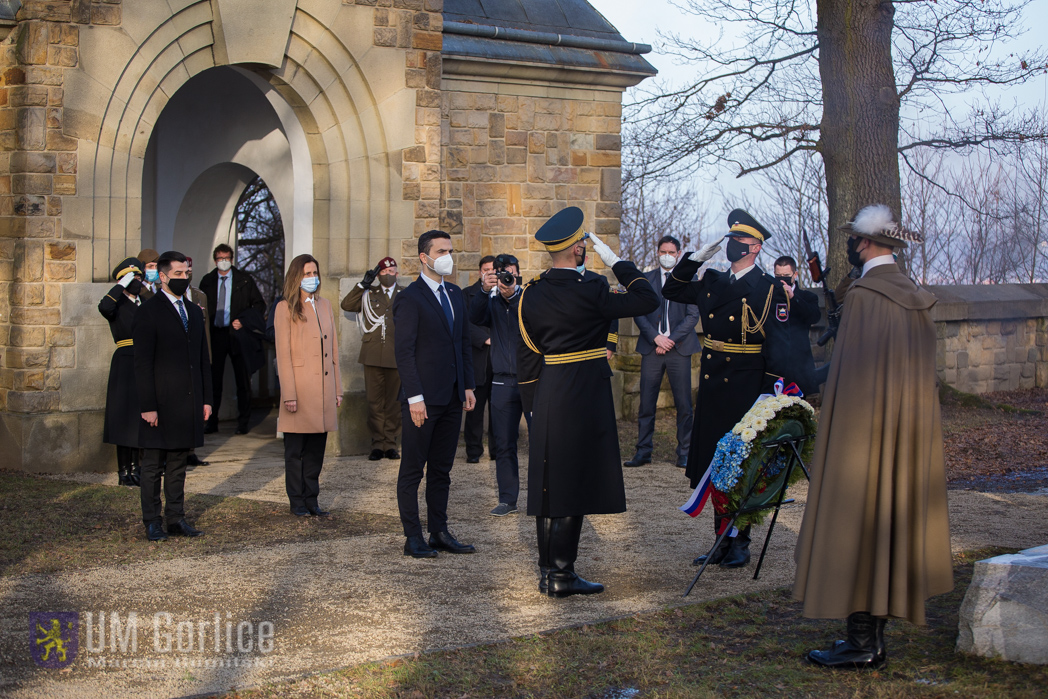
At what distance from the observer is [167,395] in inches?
247

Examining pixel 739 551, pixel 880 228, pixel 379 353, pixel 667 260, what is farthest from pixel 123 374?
pixel 880 228

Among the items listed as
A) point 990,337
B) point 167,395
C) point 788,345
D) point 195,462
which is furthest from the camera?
point 990,337

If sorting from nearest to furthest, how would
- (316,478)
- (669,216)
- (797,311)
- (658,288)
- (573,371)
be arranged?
(573,371) < (797,311) < (316,478) < (658,288) < (669,216)

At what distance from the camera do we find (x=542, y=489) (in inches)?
206

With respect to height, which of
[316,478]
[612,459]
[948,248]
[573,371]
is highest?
[948,248]

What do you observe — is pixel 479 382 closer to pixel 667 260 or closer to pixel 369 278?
pixel 369 278

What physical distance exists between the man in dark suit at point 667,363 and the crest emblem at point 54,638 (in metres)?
5.32

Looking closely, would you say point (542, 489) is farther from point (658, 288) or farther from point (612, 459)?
point (658, 288)

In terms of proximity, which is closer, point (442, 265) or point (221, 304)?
point (442, 265)

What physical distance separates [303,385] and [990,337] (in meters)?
10.4

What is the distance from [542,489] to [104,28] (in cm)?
571

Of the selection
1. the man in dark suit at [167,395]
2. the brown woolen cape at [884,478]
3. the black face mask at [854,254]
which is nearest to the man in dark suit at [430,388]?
the man in dark suit at [167,395]

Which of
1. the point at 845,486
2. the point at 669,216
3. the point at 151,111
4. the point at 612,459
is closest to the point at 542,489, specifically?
the point at 612,459

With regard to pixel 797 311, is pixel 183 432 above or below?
below
